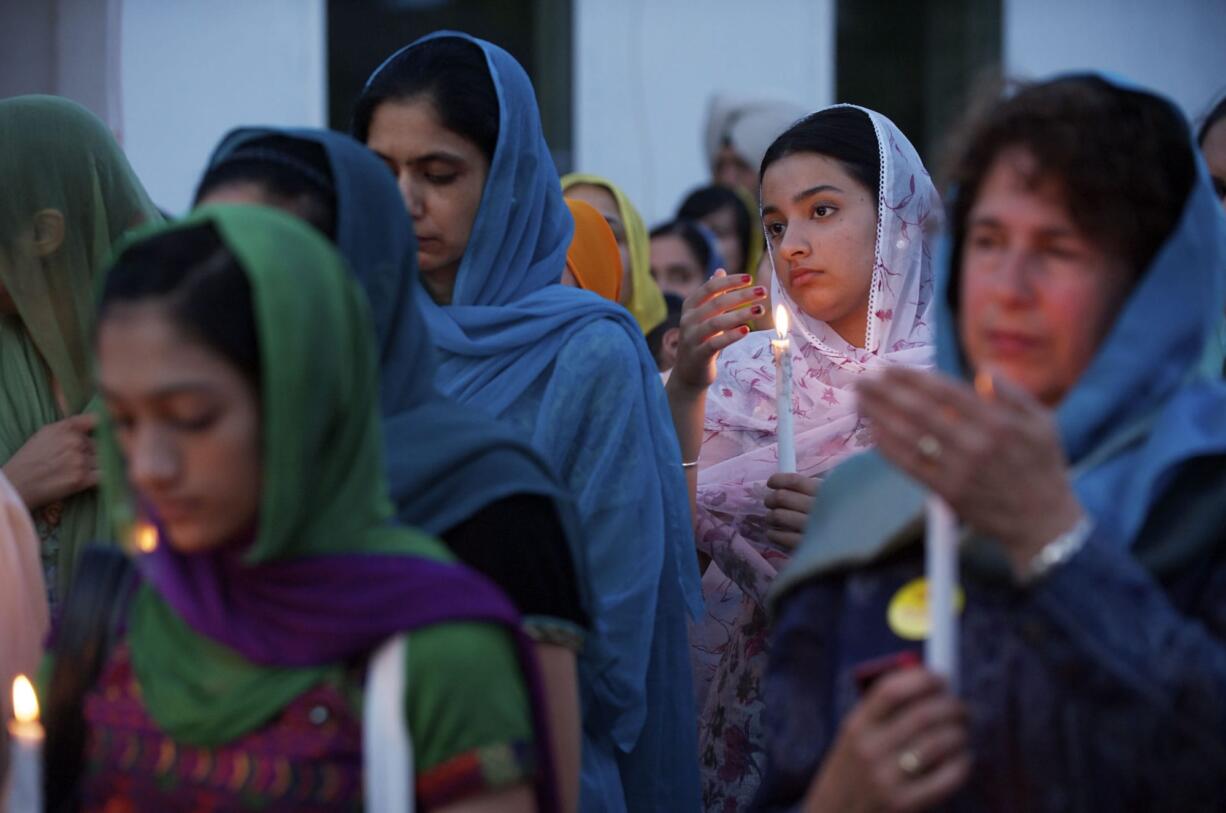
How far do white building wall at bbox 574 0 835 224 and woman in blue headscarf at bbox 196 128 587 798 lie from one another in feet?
19.4

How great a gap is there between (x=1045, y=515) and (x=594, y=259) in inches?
113

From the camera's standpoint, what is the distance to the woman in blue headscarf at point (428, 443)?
2111 mm

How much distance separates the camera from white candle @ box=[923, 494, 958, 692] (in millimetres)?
1476

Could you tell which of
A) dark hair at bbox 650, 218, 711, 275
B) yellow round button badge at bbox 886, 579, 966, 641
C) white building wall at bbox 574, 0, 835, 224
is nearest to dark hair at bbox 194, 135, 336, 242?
yellow round button badge at bbox 886, 579, 966, 641

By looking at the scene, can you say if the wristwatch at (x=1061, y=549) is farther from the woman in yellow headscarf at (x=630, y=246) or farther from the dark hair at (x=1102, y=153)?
the woman in yellow headscarf at (x=630, y=246)

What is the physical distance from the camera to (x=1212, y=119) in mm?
3551

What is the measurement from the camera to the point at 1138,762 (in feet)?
5.26

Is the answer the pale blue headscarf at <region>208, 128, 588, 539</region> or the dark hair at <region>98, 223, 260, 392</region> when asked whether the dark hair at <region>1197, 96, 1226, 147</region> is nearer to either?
the pale blue headscarf at <region>208, 128, 588, 539</region>

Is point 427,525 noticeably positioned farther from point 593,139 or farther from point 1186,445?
point 593,139

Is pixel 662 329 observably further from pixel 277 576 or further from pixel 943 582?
pixel 943 582

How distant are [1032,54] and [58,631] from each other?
793cm

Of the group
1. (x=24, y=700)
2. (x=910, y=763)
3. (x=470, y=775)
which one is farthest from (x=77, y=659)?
(x=910, y=763)

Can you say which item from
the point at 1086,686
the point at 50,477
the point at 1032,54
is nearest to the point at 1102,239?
the point at 1086,686

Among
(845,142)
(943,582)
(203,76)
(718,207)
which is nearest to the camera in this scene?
(943,582)
